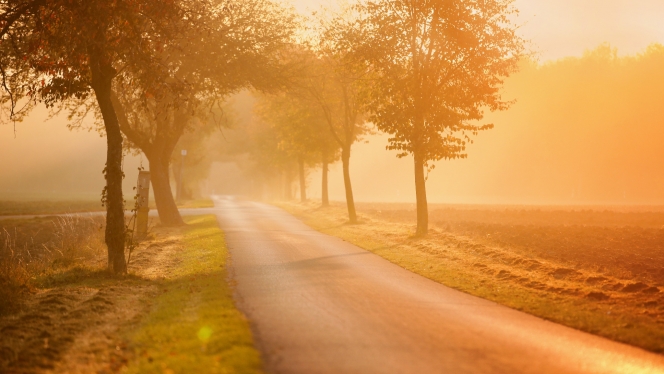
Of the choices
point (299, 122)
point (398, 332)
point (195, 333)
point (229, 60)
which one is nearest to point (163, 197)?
point (229, 60)

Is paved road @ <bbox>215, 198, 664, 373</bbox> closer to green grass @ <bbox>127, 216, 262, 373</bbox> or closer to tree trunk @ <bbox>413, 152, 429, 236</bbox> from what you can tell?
green grass @ <bbox>127, 216, 262, 373</bbox>

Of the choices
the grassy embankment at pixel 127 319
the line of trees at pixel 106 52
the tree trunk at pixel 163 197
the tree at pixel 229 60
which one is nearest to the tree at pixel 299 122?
the tree at pixel 229 60

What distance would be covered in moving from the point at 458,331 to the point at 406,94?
15.8 m

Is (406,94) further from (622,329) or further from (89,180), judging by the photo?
(89,180)

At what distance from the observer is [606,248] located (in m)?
18.1

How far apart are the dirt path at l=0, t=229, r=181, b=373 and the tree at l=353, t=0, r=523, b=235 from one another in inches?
475

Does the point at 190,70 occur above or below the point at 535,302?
above

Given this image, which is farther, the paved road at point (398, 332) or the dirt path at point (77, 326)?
the dirt path at point (77, 326)

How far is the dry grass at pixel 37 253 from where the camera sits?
1248cm

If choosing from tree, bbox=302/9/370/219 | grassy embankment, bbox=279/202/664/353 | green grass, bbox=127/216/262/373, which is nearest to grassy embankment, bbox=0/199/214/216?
tree, bbox=302/9/370/219

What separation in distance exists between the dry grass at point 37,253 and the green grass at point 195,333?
2.74 m

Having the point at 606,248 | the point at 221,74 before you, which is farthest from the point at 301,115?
the point at 606,248

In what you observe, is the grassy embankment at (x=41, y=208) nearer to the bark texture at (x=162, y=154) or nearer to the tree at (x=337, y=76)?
the bark texture at (x=162, y=154)

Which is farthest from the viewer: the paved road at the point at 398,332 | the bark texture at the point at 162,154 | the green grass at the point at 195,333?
the bark texture at the point at 162,154
